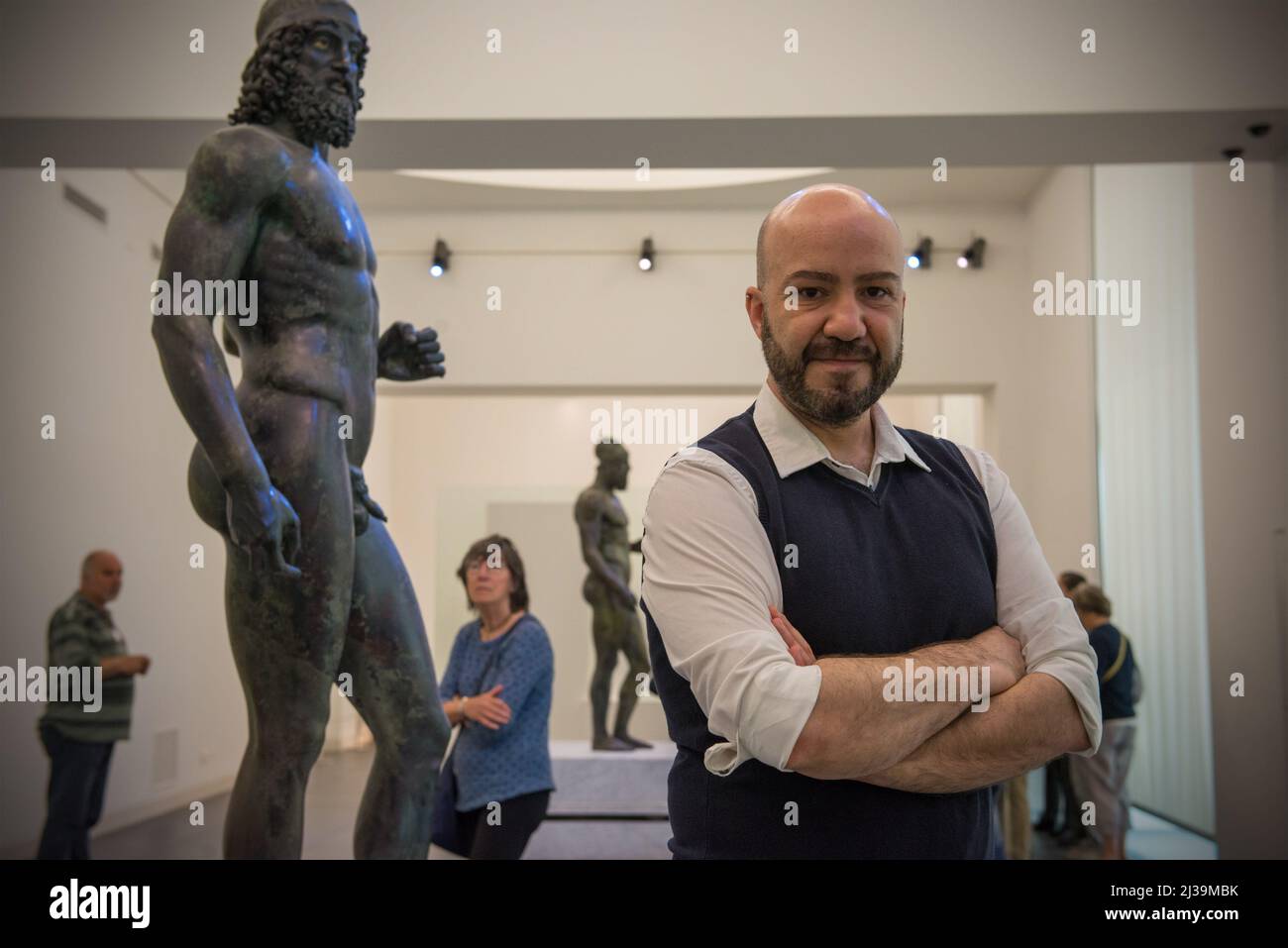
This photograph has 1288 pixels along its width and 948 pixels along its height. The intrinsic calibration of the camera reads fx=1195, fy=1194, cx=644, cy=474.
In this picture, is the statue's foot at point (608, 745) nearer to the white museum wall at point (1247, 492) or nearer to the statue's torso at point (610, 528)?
the statue's torso at point (610, 528)

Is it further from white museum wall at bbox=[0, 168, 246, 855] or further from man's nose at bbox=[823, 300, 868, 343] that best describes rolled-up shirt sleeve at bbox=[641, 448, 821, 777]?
white museum wall at bbox=[0, 168, 246, 855]

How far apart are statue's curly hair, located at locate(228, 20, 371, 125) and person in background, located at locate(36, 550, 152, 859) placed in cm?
337

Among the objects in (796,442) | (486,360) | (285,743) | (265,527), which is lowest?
(285,743)

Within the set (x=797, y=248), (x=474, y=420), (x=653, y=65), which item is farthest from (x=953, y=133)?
(x=474, y=420)

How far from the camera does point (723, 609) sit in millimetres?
1574

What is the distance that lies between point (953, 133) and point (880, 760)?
4.69 m

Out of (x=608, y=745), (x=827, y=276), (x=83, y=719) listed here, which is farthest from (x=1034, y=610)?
(x=608, y=745)

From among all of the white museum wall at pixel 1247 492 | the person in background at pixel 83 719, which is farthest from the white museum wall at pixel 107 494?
the white museum wall at pixel 1247 492

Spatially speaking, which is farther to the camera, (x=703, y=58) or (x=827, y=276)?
(x=703, y=58)

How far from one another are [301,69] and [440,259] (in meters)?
7.55

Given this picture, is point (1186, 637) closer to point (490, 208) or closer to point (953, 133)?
point (953, 133)

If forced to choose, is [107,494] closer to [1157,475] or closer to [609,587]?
[609,587]

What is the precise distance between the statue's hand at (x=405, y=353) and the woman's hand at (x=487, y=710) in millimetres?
1363

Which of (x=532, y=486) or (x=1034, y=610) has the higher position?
(x=532, y=486)
